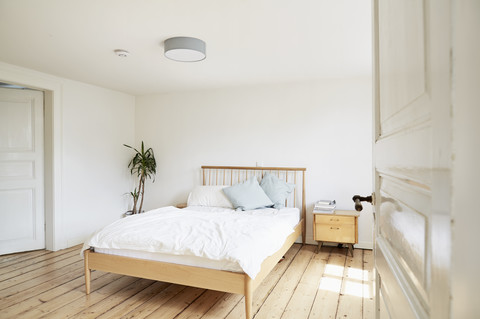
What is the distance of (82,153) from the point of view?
4723mm

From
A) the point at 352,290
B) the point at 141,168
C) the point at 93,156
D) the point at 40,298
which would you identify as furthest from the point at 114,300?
the point at 141,168

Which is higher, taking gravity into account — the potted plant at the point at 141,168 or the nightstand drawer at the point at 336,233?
the potted plant at the point at 141,168

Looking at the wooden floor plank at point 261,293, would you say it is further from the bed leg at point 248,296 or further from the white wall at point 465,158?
the white wall at point 465,158

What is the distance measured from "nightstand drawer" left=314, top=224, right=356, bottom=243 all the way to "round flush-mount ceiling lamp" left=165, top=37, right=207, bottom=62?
2.63 m

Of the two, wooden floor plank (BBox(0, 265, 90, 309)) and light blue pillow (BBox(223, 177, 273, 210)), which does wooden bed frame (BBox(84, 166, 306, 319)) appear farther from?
light blue pillow (BBox(223, 177, 273, 210))

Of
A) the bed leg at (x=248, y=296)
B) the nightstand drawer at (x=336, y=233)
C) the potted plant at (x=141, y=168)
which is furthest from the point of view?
the potted plant at (x=141, y=168)

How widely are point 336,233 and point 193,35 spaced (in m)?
2.95

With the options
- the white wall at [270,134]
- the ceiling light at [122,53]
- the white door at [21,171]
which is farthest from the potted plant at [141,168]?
the ceiling light at [122,53]

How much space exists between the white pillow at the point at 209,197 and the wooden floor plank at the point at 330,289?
5.13ft

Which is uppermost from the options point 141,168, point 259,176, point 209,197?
point 141,168

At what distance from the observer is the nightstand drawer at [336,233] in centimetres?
391

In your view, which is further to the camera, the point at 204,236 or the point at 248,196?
the point at 248,196

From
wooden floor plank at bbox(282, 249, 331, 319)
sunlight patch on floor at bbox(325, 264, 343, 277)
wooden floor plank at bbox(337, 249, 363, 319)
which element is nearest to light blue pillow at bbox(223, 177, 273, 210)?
wooden floor plank at bbox(282, 249, 331, 319)

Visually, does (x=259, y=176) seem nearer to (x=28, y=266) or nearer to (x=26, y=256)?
(x=28, y=266)
